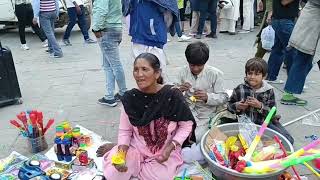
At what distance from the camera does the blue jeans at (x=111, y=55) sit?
4062 millimetres

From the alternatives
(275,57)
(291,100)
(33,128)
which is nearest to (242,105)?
(291,100)

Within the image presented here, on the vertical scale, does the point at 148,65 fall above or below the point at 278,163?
above

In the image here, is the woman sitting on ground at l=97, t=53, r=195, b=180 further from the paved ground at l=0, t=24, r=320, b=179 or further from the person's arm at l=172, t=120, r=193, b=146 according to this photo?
the paved ground at l=0, t=24, r=320, b=179

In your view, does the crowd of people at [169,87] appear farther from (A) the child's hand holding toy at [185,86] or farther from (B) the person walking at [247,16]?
(B) the person walking at [247,16]

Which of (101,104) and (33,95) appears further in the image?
(33,95)

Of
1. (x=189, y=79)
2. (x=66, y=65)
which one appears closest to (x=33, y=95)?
(x=66, y=65)

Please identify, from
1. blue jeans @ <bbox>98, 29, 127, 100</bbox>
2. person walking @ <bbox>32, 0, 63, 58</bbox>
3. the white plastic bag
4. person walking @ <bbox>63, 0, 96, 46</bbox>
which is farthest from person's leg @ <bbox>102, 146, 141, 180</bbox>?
person walking @ <bbox>63, 0, 96, 46</bbox>

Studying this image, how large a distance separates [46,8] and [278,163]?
535cm

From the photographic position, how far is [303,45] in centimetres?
392

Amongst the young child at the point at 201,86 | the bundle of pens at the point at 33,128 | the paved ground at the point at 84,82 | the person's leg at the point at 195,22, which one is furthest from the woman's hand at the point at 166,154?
the person's leg at the point at 195,22

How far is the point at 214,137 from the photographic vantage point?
267 centimetres

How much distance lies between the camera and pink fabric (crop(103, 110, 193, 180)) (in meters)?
2.51

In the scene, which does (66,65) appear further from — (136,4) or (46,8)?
(136,4)

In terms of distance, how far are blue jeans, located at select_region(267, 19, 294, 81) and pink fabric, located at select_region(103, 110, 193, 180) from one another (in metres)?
2.49
